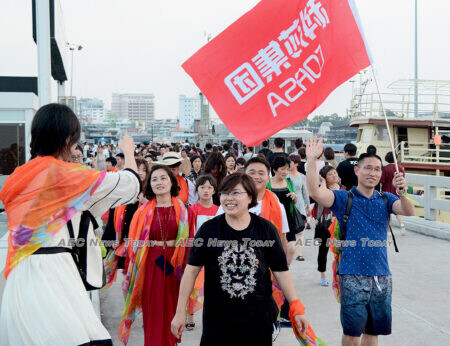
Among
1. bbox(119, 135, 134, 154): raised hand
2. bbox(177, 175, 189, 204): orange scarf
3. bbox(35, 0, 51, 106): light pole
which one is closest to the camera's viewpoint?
bbox(119, 135, 134, 154): raised hand

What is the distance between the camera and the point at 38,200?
8.57ft

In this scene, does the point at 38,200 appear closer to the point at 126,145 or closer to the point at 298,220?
the point at 126,145

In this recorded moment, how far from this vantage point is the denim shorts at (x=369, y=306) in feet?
13.6

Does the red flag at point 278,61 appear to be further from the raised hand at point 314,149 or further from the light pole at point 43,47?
the light pole at point 43,47

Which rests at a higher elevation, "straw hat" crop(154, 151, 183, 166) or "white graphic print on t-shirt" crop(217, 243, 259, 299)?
"straw hat" crop(154, 151, 183, 166)

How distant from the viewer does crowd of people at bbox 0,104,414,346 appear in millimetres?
2580

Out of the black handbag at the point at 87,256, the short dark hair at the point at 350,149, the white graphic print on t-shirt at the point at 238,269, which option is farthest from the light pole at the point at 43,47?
the black handbag at the point at 87,256

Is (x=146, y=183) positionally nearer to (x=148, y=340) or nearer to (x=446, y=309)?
(x=148, y=340)

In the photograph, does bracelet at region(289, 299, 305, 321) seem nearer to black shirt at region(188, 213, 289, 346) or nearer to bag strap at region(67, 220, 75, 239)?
black shirt at region(188, 213, 289, 346)

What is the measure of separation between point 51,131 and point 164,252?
258 centimetres

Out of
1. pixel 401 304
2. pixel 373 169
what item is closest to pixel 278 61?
pixel 373 169

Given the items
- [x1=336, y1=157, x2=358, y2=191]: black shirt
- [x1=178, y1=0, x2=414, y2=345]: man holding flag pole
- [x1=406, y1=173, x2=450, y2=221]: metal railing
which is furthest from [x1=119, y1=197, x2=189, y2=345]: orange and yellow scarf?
[x1=406, y1=173, x2=450, y2=221]: metal railing

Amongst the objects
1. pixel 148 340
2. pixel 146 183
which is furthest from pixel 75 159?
pixel 148 340

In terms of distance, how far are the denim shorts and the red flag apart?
5.52ft
